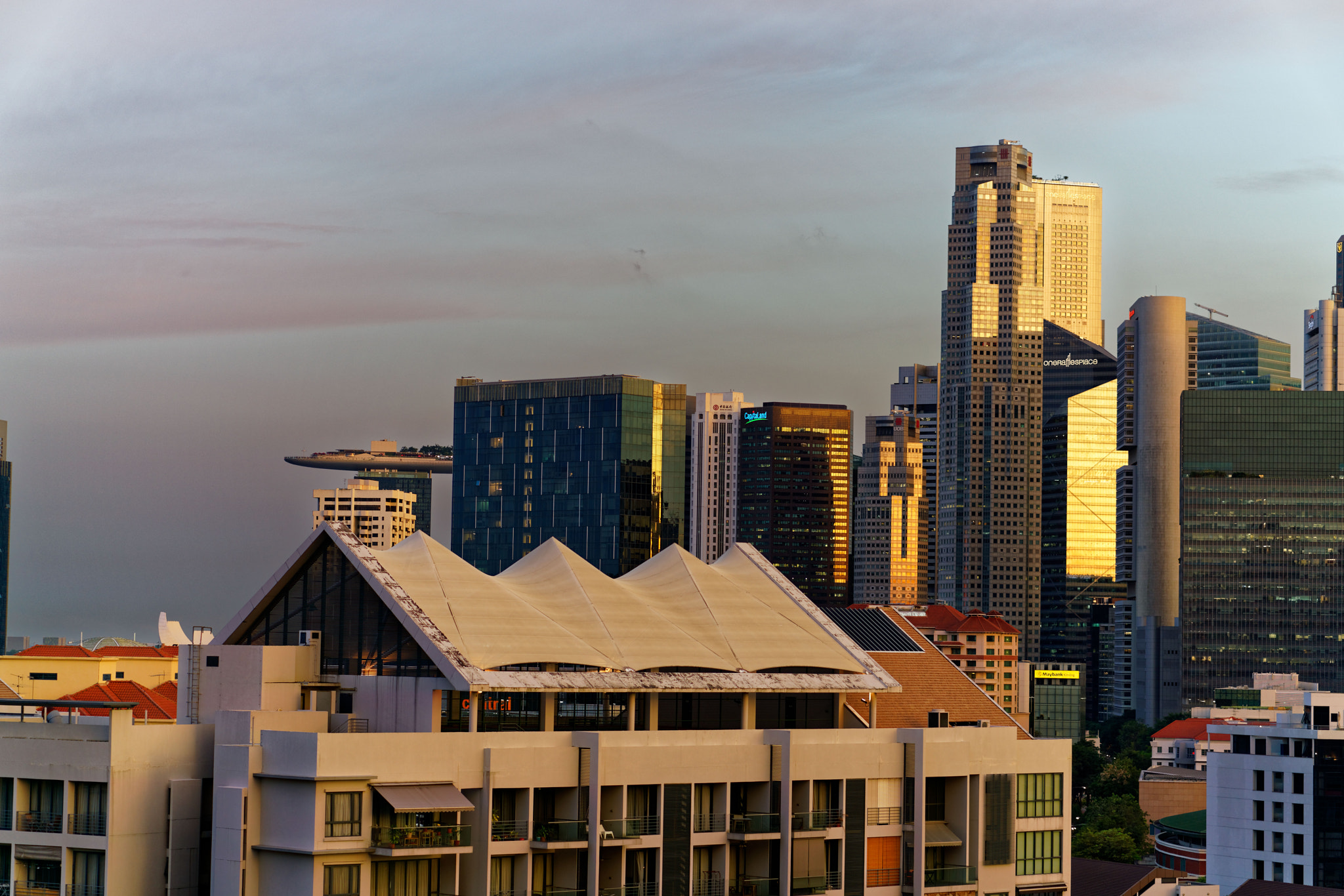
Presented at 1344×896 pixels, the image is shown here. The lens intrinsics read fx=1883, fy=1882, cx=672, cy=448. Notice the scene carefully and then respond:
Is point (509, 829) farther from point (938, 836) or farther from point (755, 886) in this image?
point (938, 836)

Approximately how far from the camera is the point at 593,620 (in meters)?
84.9

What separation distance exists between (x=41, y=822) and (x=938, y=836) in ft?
125

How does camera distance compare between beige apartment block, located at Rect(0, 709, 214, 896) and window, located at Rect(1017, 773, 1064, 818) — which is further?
window, located at Rect(1017, 773, 1064, 818)

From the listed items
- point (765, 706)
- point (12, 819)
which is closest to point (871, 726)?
point (765, 706)

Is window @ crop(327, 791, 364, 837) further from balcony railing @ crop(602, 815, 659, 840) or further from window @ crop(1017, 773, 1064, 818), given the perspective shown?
window @ crop(1017, 773, 1064, 818)

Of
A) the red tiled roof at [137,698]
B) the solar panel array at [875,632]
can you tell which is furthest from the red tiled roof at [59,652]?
the solar panel array at [875,632]

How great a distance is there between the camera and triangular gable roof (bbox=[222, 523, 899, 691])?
78.4 metres

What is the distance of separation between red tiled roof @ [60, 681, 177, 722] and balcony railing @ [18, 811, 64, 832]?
49.3 m

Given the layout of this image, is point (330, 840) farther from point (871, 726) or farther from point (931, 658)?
point (931, 658)

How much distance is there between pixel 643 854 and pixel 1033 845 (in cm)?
2087

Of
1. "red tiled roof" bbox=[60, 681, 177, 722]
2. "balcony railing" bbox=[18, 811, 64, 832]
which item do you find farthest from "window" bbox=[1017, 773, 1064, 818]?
"red tiled roof" bbox=[60, 681, 177, 722]

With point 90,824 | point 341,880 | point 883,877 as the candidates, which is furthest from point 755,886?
point 90,824

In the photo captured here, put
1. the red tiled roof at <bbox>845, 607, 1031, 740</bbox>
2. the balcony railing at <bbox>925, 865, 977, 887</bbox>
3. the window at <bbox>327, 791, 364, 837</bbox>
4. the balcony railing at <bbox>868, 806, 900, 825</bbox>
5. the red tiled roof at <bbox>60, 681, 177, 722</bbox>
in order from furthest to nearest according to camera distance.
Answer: the red tiled roof at <bbox>60, 681, 177, 722</bbox>
the red tiled roof at <bbox>845, 607, 1031, 740</bbox>
the balcony railing at <bbox>925, 865, 977, 887</bbox>
the balcony railing at <bbox>868, 806, 900, 825</bbox>
the window at <bbox>327, 791, 364, 837</bbox>

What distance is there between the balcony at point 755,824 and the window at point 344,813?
17.3 meters
